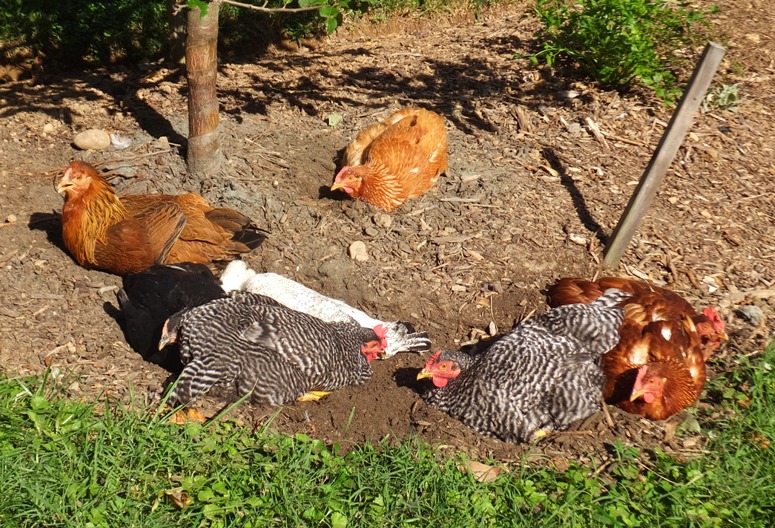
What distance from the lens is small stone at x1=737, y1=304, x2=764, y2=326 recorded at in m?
4.57

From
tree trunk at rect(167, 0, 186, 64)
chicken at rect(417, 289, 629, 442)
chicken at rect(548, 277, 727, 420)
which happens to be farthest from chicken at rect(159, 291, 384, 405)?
tree trunk at rect(167, 0, 186, 64)

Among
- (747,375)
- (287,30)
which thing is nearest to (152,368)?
(747,375)

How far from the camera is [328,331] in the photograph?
4.00 meters

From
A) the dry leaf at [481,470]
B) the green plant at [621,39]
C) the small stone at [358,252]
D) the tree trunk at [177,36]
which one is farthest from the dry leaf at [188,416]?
the green plant at [621,39]

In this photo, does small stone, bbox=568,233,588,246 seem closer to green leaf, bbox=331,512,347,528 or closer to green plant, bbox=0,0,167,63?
green leaf, bbox=331,512,347,528

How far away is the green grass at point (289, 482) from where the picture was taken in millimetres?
3061

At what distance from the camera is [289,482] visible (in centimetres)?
322

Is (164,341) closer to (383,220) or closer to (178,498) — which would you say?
(178,498)

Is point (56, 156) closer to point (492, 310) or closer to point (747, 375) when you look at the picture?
point (492, 310)

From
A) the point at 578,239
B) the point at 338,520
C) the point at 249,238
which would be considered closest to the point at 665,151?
the point at 578,239

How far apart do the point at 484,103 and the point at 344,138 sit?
4.75 feet

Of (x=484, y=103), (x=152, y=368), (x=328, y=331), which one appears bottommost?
(x=152, y=368)

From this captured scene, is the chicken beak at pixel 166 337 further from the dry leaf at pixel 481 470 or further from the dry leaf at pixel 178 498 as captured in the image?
the dry leaf at pixel 481 470

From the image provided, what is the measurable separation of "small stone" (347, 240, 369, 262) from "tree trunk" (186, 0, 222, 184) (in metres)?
1.27
